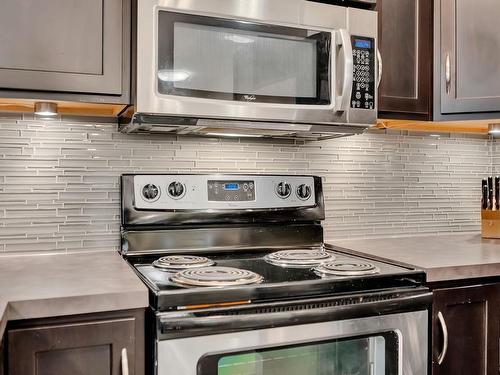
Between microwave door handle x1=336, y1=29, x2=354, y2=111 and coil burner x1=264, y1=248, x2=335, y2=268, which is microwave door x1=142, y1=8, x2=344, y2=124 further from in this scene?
coil burner x1=264, y1=248, x2=335, y2=268

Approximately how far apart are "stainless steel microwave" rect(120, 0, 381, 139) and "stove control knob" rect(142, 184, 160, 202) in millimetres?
190

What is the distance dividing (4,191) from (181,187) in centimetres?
56

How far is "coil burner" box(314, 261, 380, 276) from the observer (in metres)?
1.37

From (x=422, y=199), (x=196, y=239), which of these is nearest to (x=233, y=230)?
(x=196, y=239)

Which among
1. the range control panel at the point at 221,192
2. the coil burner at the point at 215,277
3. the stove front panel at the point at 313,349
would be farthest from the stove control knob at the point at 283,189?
the stove front panel at the point at 313,349

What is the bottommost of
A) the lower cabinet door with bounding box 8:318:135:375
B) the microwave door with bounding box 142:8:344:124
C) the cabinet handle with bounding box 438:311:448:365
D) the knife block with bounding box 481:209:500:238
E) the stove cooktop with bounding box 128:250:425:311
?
the cabinet handle with bounding box 438:311:448:365

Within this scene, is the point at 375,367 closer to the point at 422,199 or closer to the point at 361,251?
the point at 361,251

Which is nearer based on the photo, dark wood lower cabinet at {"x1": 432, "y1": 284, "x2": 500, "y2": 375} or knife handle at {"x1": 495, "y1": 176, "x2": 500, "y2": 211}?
dark wood lower cabinet at {"x1": 432, "y1": 284, "x2": 500, "y2": 375}

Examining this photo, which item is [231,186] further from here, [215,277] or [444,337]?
[444,337]

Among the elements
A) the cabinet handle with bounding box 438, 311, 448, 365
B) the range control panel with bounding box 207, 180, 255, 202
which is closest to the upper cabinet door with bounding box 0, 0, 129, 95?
the range control panel with bounding box 207, 180, 255, 202

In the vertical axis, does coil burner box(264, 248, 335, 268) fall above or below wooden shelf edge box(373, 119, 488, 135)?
below

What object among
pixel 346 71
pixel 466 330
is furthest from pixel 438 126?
pixel 466 330

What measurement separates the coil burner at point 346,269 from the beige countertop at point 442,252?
160 mm

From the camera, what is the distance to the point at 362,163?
209cm
